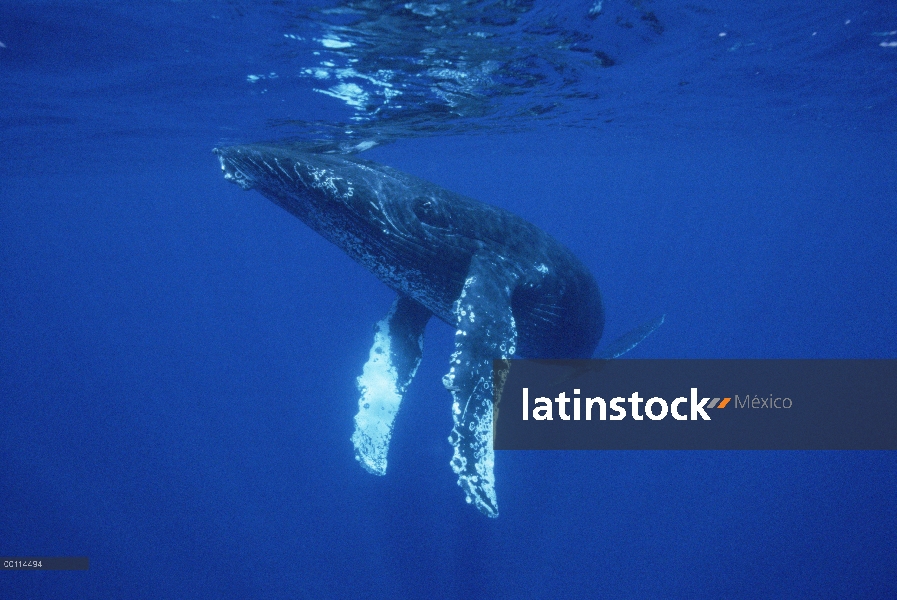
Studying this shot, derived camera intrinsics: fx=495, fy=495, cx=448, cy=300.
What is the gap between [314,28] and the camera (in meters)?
9.08

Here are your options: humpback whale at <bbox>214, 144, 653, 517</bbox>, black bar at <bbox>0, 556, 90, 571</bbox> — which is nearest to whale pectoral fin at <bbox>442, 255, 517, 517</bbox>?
humpback whale at <bbox>214, 144, 653, 517</bbox>

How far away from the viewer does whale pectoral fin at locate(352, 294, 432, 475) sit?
7.19 metres

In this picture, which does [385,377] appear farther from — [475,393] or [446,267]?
[475,393]

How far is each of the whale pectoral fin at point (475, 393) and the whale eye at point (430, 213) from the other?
1.33 metres

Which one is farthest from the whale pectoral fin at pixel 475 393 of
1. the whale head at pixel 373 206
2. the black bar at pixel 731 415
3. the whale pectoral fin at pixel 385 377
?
the black bar at pixel 731 415

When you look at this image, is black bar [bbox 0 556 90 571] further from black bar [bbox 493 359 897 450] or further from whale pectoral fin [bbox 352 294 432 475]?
black bar [bbox 493 359 897 450]

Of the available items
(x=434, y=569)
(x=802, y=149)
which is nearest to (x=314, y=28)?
(x=434, y=569)

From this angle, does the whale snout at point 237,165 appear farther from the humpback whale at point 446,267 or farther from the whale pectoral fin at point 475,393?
the whale pectoral fin at point 475,393

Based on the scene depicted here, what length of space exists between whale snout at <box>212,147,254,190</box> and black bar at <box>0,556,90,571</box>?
1603 centimetres

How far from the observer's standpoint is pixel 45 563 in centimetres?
1741

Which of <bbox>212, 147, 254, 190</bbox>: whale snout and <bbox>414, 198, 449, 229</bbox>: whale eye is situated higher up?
<bbox>212, 147, 254, 190</bbox>: whale snout

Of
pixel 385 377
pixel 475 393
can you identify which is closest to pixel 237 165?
pixel 385 377

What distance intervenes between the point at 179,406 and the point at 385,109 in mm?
21007

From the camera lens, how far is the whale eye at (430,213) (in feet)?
19.3
